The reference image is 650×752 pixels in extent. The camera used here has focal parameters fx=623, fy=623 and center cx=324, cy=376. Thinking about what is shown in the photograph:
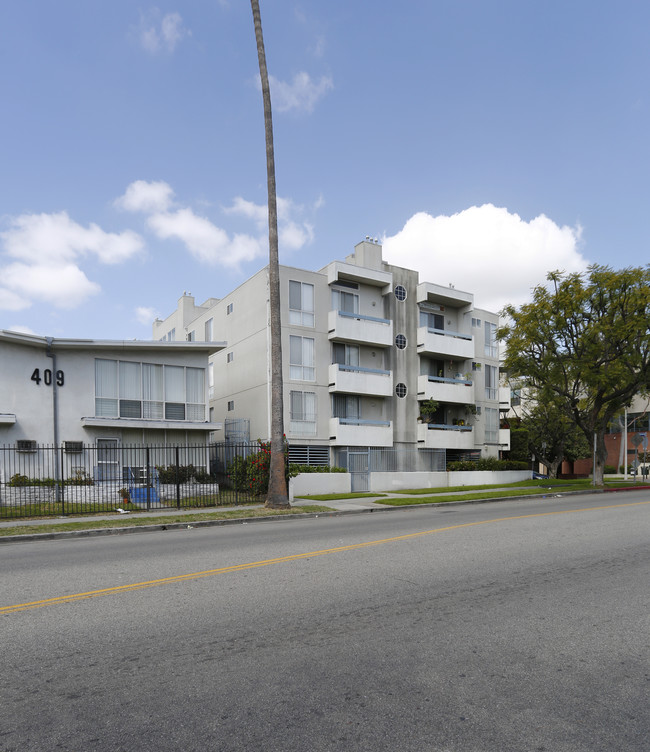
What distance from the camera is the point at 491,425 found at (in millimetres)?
38906

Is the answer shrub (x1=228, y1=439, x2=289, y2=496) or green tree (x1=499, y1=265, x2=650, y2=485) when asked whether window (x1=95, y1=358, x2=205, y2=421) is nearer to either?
shrub (x1=228, y1=439, x2=289, y2=496)

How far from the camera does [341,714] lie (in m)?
3.87

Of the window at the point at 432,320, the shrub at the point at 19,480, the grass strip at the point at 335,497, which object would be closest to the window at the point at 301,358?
the grass strip at the point at 335,497

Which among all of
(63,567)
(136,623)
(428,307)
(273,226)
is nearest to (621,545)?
(136,623)

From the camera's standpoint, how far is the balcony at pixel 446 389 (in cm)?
3438

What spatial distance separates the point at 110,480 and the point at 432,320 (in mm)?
21264

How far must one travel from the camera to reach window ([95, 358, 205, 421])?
83.5 ft

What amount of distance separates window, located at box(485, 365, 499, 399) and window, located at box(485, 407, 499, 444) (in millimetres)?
948

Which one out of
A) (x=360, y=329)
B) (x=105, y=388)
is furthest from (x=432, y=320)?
(x=105, y=388)

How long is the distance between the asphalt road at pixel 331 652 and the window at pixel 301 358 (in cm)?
2075

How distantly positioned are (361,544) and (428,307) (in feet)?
88.3

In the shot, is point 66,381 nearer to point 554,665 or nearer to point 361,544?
point 361,544

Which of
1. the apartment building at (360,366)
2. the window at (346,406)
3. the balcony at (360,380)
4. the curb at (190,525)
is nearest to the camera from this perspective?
the curb at (190,525)

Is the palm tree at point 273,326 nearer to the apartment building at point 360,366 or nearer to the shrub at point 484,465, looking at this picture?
the apartment building at point 360,366
